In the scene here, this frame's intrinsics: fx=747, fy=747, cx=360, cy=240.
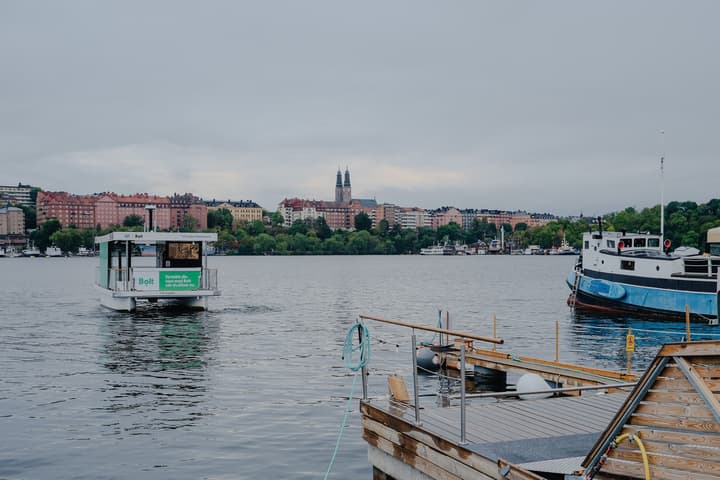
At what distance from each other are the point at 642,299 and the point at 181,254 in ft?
87.4

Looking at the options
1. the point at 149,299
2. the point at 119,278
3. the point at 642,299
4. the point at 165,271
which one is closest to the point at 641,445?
the point at 165,271

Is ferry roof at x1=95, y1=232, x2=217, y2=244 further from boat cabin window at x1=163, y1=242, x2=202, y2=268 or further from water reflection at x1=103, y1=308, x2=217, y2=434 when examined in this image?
water reflection at x1=103, y1=308, x2=217, y2=434

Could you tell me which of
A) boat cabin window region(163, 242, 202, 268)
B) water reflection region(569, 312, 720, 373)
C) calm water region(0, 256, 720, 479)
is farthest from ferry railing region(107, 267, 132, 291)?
water reflection region(569, 312, 720, 373)

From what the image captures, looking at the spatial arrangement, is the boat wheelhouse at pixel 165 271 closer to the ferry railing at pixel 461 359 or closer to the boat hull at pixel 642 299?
the boat hull at pixel 642 299

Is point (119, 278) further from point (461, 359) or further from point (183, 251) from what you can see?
point (461, 359)

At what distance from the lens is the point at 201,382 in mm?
23156

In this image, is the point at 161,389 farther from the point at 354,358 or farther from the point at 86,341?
the point at 86,341

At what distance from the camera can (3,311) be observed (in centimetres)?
5041

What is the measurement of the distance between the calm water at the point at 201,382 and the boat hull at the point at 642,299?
117 cm

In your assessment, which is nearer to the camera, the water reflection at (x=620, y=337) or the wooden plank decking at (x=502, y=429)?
the wooden plank decking at (x=502, y=429)

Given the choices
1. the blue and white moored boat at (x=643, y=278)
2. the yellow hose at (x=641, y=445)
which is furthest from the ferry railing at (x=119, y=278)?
the yellow hose at (x=641, y=445)

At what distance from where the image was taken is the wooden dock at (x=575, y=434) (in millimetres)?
7137

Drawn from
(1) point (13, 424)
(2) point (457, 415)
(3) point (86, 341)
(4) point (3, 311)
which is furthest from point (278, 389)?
(4) point (3, 311)

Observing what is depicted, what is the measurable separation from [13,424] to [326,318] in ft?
97.3
